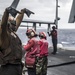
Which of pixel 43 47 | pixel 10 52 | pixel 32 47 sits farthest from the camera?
pixel 43 47

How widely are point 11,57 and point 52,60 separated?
10.8 meters

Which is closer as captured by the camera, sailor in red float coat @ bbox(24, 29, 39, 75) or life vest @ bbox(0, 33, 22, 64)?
life vest @ bbox(0, 33, 22, 64)

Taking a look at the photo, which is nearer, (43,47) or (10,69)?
(10,69)

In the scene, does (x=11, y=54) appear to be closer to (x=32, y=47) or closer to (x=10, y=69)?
(x=10, y=69)

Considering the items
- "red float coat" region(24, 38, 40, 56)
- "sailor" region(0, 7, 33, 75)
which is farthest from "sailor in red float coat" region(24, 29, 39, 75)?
"sailor" region(0, 7, 33, 75)

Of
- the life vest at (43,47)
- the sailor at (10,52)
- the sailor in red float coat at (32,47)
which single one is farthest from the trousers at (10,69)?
the life vest at (43,47)

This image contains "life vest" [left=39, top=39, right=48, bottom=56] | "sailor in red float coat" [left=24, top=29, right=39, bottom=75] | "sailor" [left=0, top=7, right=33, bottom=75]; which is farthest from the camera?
"life vest" [left=39, top=39, right=48, bottom=56]

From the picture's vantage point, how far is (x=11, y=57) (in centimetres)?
552

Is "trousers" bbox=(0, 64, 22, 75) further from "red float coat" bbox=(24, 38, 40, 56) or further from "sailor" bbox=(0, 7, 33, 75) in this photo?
"red float coat" bbox=(24, 38, 40, 56)

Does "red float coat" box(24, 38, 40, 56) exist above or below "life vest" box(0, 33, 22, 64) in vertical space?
below

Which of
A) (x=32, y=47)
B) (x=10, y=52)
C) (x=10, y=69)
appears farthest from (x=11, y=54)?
(x=32, y=47)

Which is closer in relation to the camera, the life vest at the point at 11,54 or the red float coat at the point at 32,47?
the life vest at the point at 11,54

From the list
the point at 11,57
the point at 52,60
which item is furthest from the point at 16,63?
the point at 52,60

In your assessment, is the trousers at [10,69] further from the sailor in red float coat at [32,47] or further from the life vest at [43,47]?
the life vest at [43,47]
